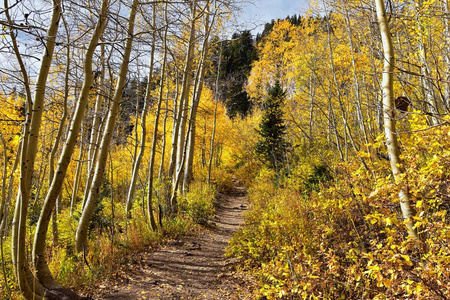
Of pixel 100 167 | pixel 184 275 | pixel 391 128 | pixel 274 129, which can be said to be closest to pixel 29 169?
pixel 100 167

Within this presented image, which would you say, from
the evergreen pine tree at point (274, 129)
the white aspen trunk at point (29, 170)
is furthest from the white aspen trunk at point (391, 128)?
the evergreen pine tree at point (274, 129)

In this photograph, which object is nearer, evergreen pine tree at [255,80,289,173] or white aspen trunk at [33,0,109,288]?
white aspen trunk at [33,0,109,288]

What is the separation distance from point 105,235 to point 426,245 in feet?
19.4

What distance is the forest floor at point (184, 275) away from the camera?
4105 millimetres

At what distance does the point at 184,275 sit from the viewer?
4871 millimetres

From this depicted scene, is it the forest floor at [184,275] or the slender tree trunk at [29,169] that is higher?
the slender tree trunk at [29,169]

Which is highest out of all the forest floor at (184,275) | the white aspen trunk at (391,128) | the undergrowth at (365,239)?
the white aspen trunk at (391,128)

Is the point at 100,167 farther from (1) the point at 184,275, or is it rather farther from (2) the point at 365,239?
(2) the point at 365,239

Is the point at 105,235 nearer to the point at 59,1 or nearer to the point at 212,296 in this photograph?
the point at 212,296

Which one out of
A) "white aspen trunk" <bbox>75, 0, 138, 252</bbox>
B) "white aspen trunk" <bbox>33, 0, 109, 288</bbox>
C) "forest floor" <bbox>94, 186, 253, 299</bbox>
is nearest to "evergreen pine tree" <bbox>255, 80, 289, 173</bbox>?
"forest floor" <bbox>94, 186, 253, 299</bbox>

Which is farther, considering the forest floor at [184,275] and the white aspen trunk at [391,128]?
the forest floor at [184,275]

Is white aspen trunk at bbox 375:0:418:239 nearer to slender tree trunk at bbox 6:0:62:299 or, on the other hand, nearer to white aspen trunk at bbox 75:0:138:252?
slender tree trunk at bbox 6:0:62:299

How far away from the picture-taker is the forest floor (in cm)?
411

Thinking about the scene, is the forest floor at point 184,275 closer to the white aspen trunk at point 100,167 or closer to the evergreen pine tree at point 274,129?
the white aspen trunk at point 100,167
